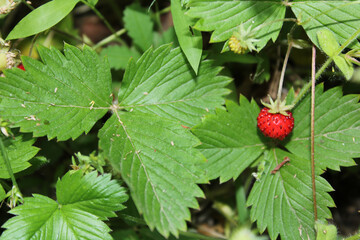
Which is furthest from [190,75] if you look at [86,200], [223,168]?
[86,200]

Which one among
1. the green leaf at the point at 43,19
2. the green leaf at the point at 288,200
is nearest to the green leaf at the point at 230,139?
the green leaf at the point at 288,200

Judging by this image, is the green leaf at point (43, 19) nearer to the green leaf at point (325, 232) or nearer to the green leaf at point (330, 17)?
the green leaf at point (330, 17)

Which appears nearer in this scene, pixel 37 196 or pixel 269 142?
pixel 37 196

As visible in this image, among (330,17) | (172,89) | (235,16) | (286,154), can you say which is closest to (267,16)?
(235,16)

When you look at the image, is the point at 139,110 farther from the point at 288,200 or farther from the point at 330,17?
the point at 330,17

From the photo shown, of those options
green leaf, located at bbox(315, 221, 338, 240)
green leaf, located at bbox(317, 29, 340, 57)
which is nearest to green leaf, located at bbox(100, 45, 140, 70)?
green leaf, located at bbox(317, 29, 340, 57)

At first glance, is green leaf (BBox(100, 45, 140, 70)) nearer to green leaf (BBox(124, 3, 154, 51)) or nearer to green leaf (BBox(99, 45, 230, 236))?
green leaf (BBox(124, 3, 154, 51))

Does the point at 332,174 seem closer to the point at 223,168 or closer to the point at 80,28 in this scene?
the point at 223,168
